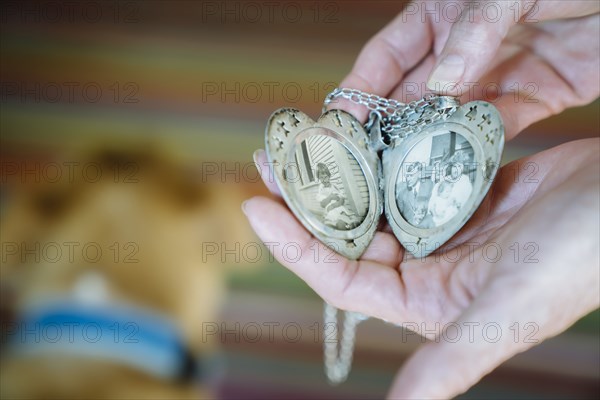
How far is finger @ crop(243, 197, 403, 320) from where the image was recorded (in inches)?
35.3

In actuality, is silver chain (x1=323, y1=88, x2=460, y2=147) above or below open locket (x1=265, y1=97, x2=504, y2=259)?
above

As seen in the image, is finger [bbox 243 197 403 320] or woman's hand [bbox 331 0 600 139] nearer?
finger [bbox 243 197 403 320]

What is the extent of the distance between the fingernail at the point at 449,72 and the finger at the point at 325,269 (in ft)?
0.96

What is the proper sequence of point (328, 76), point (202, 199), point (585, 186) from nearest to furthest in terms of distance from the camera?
1. point (585, 186)
2. point (202, 199)
3. point (328, 76)

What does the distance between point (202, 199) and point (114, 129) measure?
0.36 metres

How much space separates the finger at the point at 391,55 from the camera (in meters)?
1.22

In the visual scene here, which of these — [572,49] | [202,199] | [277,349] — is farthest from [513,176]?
[202,199]

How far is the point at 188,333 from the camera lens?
58.9 inches

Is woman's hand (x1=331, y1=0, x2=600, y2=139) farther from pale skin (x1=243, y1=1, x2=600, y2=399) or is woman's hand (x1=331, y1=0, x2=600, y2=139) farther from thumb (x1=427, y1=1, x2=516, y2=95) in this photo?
thumb (x1=427, y1=1, x2=516, y2=95)

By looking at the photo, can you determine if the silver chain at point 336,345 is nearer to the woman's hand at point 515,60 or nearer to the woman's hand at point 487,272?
the woman's hand at point 487,272

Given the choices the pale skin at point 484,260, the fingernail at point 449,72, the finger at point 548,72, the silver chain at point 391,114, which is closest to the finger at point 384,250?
the pale skin at point 484,260

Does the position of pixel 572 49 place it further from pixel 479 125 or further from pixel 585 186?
pixel 585 186

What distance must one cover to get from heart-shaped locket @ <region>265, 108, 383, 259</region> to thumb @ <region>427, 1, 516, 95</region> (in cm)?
15

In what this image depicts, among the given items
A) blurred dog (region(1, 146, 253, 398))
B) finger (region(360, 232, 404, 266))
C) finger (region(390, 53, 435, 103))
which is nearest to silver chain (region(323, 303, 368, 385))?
finger (region(360, 232, 404, 266))
